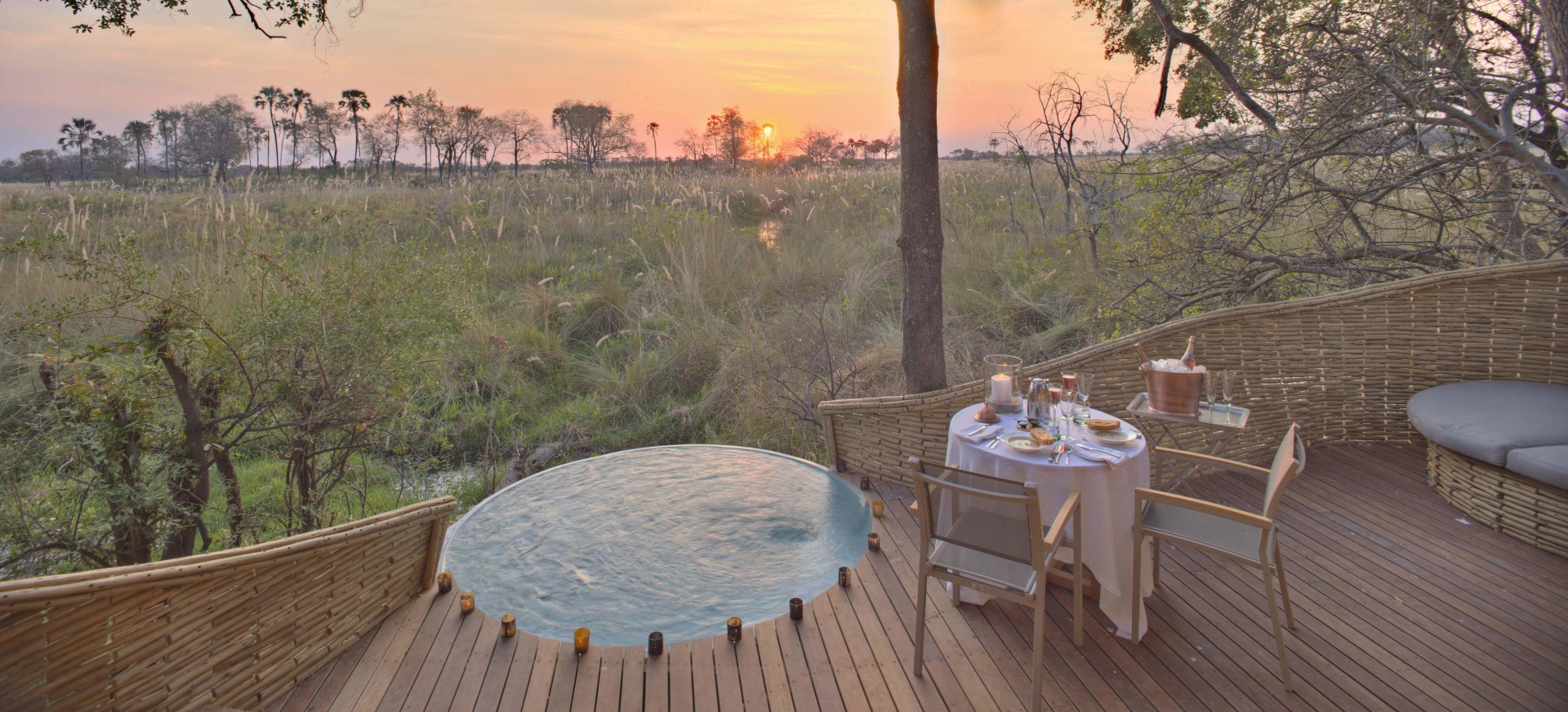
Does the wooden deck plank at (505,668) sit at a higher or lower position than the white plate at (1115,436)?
lower

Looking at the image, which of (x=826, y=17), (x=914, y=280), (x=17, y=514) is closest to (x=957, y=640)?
(x=914, y=280)

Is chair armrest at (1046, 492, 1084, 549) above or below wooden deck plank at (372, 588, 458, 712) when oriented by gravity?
above

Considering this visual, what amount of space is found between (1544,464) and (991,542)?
103 inches

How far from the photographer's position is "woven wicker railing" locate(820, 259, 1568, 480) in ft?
12.4

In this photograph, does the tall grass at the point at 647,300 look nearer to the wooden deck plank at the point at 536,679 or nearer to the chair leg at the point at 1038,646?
the wooden deck plank at the point at 536,679

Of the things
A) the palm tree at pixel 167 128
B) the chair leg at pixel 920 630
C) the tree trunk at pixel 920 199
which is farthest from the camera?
the palm tree at pixel 167 128

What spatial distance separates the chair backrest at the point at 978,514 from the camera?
210 centimetres

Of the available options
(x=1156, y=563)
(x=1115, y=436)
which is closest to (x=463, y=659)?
(x=1115, y=436)

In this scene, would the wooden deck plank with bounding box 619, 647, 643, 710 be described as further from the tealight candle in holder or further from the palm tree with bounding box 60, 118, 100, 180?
the palm tree with bounding box 60, 118, 100, 180

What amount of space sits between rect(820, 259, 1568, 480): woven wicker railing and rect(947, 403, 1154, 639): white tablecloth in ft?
3.51

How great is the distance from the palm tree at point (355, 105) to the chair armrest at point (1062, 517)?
36.5m

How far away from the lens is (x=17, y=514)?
2400mm

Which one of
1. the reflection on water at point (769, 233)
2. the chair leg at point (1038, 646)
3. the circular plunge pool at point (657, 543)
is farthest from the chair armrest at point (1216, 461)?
the reflection on water at point (769, 233)

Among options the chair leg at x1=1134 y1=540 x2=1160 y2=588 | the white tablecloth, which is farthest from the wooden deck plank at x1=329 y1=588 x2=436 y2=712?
the chair leg at x1=1134 y1=540 x2=1160 y2=588
